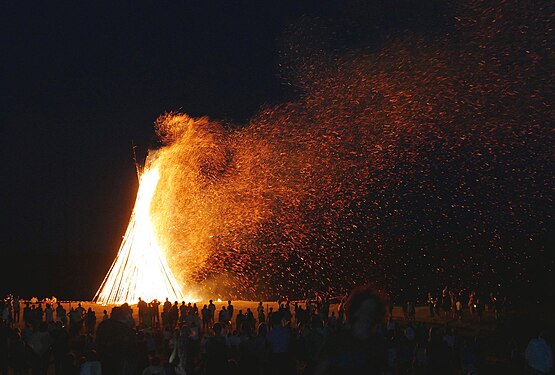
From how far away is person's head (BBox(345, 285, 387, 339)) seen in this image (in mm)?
4738

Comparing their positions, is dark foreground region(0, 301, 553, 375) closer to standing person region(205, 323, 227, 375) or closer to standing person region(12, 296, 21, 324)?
standing person region(205, 323, 227, 375)

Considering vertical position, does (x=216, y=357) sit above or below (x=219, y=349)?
below

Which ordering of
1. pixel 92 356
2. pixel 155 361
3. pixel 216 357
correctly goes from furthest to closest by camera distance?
pixel 216 357 < pixel 155 361 < pixel 92 356

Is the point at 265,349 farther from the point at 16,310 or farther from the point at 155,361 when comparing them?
the point at 16,310

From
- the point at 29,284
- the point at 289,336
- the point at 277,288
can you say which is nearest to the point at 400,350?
the point at 289,336

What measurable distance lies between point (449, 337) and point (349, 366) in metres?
11.6

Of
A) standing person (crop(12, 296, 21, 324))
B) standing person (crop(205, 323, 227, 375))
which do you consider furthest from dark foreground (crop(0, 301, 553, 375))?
standing person (crop(12, 296, 21, 324))

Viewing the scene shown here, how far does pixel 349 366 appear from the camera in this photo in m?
4.60

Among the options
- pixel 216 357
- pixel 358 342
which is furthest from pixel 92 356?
pixel 358 342

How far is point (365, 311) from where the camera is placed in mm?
4738

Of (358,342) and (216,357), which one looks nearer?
(358,342)

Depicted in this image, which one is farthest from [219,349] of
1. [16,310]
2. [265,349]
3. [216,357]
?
[16,310]

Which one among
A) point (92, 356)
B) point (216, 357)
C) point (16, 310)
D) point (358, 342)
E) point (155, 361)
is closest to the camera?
point (358, 342)

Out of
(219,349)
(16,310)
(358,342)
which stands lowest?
(358,342)
